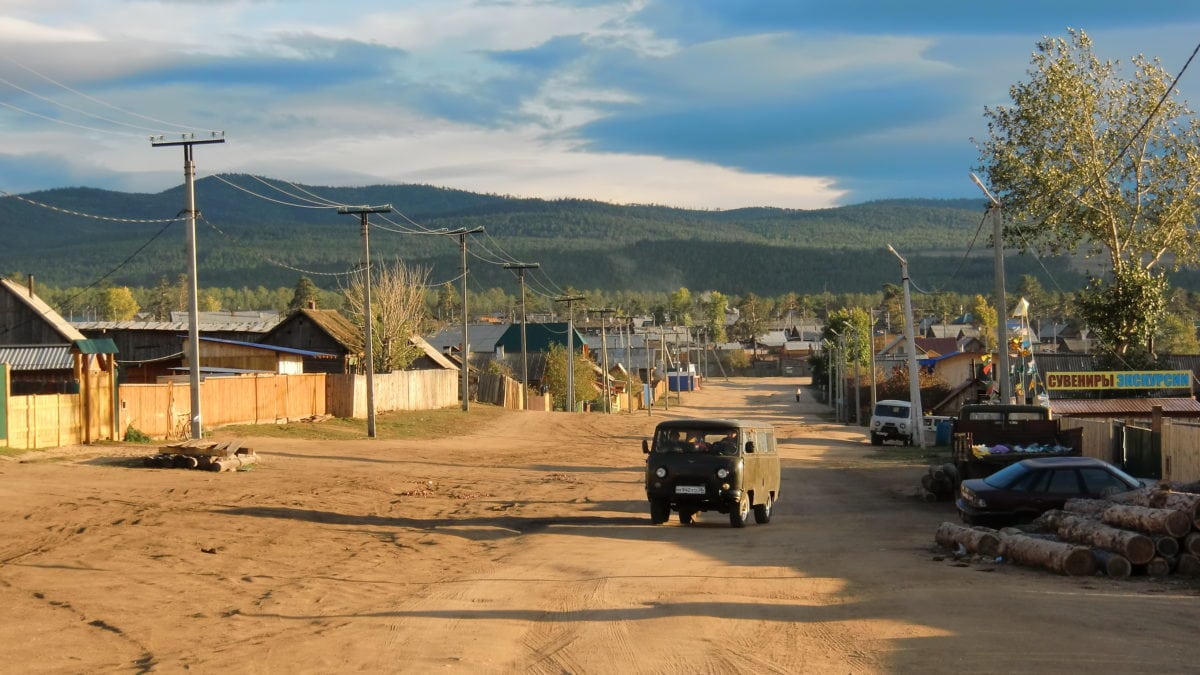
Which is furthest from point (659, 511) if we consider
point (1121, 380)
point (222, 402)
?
point (222, 402)

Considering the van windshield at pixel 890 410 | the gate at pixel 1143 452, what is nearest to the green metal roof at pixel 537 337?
the van windshield at pixel 890 410

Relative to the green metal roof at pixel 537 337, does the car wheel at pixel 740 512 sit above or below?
below

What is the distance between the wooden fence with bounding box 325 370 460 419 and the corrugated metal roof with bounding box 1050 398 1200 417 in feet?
82.1

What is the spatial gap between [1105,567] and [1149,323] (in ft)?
113

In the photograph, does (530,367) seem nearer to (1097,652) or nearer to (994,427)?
(994,427)

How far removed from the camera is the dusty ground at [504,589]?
10.3 meters

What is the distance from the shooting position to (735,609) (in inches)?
487

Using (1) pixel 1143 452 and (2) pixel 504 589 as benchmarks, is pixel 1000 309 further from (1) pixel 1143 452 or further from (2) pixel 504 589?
(2) pixel 504 589

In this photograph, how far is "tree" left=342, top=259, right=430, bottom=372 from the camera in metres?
60.6

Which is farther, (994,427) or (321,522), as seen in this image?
(994,427)

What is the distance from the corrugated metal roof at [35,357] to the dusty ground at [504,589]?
11.4 m

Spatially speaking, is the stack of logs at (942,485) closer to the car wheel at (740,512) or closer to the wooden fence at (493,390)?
the car wheel at (740,512)

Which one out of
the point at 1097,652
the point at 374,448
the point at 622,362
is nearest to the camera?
the point at 1097,652

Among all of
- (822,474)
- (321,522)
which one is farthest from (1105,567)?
(822,474)
